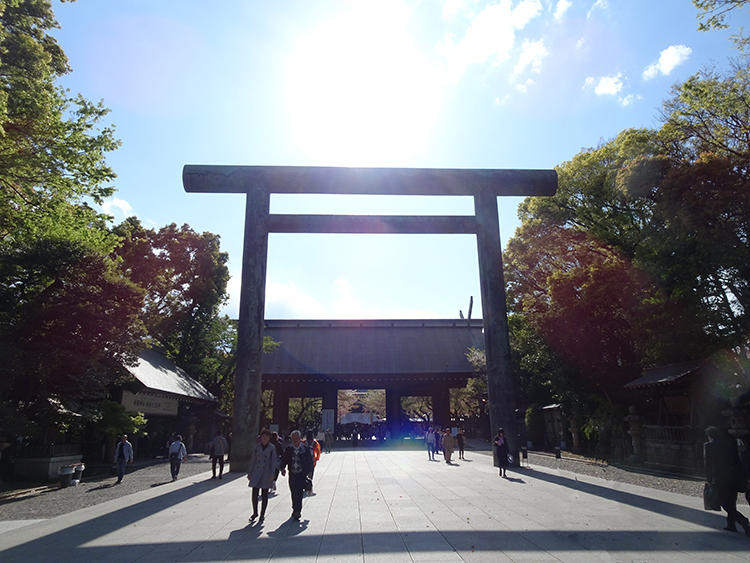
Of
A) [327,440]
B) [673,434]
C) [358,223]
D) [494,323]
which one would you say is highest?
[358,223]

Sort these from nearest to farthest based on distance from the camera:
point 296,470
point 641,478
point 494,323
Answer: point 296,470 < point 641,478 < point 494,323

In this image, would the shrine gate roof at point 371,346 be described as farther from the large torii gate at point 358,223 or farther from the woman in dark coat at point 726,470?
the woman in dark coat at point 726,470

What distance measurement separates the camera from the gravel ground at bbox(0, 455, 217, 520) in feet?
32.2

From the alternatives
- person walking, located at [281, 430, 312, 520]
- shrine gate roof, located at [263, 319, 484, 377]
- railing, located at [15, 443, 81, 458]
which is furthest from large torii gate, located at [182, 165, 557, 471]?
shrine gate roof, located at [263, 319, 484, 377]

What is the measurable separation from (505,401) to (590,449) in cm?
1131

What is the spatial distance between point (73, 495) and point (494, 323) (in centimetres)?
1296

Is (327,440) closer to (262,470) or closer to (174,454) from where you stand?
(174,454)

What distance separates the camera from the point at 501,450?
45.8 ft

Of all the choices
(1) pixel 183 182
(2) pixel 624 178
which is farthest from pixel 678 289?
(1) pixel 183 182

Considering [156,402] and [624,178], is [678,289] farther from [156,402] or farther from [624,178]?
[156,402]

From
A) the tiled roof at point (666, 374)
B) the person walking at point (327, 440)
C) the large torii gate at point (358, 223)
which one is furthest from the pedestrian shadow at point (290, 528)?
the person walking at point (327, 440)

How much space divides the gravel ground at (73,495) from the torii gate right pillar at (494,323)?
10.7 m

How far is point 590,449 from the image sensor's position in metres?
23.1

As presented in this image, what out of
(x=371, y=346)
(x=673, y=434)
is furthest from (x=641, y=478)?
(x=371, y=346)
